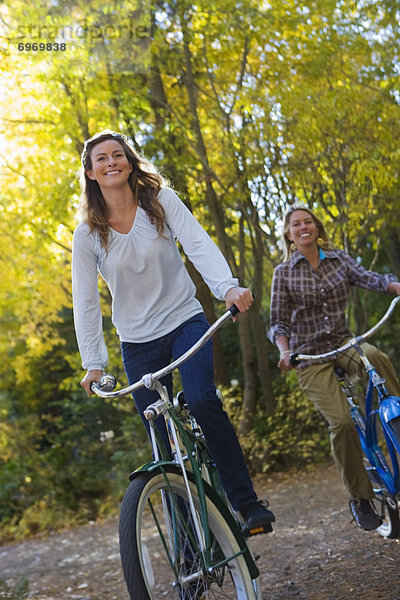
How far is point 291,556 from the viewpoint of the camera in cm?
566

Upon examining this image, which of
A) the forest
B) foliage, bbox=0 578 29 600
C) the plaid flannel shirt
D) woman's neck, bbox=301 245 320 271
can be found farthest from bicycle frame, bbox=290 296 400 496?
the forest

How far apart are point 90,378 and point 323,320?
6.42ft

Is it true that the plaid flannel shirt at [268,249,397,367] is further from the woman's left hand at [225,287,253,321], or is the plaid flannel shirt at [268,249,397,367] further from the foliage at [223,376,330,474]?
the foliage at [223,376,330,474]

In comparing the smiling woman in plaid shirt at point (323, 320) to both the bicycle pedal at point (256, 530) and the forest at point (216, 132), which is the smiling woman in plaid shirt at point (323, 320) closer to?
the bicycle pedal at point (256, 530)

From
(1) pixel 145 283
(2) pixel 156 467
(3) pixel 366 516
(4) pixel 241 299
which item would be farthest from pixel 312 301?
(2) pixel 156 467

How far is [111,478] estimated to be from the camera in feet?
45.0

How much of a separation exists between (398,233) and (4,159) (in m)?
6.64

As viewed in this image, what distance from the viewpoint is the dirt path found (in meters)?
4.26

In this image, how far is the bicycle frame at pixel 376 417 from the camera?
3.86 metres

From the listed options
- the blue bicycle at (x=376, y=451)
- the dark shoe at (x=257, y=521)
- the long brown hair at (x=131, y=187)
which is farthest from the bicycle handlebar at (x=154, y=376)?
the blue bicycle at (x=376, y=451)

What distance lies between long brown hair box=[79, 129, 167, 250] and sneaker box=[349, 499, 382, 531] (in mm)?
2329

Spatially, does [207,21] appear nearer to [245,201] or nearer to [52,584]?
[245,201]

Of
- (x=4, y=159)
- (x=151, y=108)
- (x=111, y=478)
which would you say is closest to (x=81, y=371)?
(x=111, y=478)

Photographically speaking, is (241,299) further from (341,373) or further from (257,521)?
(341,373)
